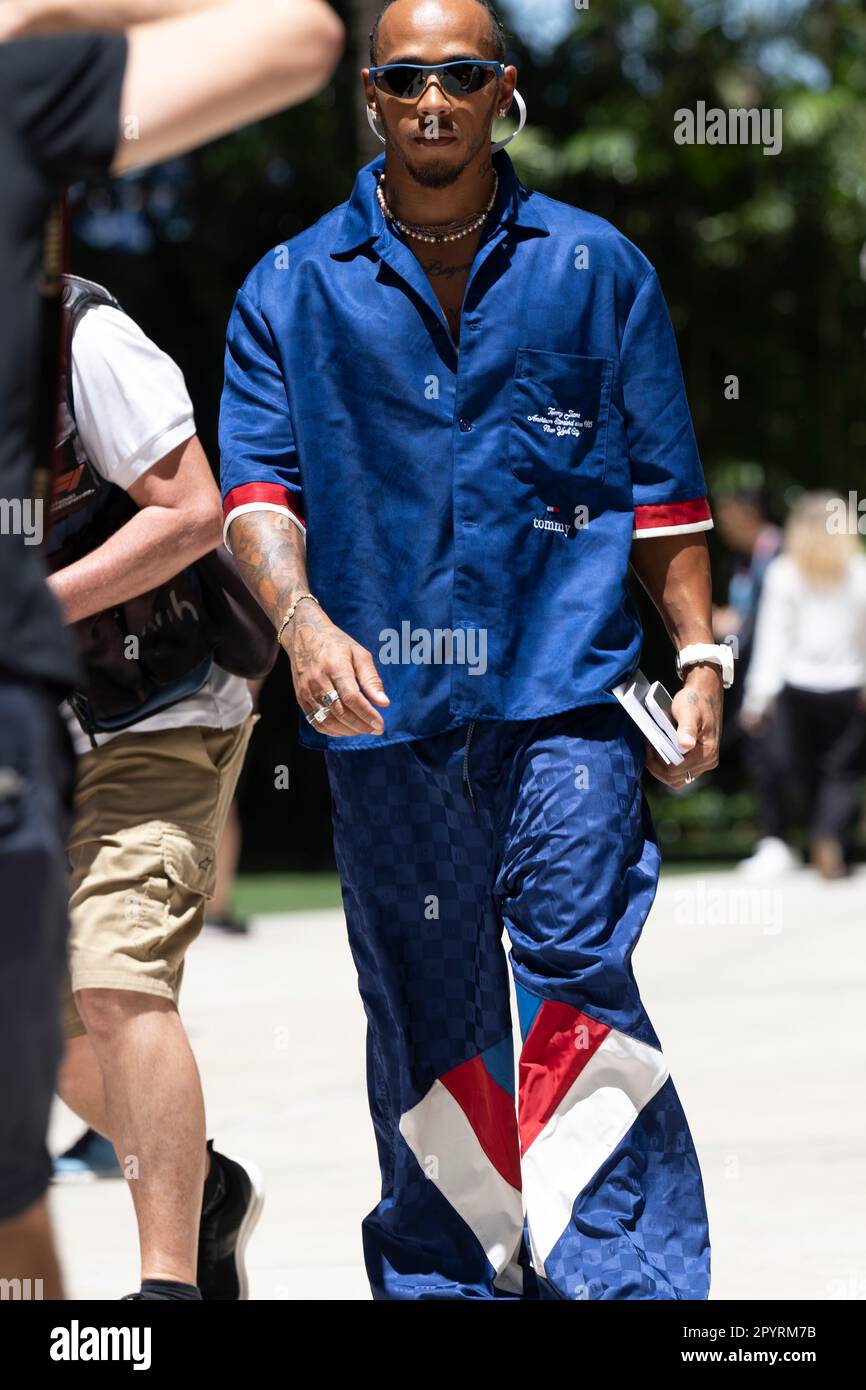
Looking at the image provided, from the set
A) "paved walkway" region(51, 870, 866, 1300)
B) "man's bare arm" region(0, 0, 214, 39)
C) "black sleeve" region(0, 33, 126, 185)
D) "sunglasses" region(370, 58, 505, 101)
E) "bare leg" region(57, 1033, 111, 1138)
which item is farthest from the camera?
"paved walkway" region(51, 870, 866, 1300)

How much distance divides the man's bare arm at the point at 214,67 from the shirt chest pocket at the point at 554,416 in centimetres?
155

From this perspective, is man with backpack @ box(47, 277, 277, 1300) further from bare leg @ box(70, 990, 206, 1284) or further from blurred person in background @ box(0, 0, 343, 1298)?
blurred person in background @ box(0, 0, 343, 1298)

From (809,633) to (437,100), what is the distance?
9207 mm

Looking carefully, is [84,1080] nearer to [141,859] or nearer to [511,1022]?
[141,859]

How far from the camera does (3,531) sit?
239 cm

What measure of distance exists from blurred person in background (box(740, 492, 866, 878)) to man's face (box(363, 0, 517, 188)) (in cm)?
871

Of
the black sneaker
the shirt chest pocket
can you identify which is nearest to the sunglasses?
the shirt chest pocket

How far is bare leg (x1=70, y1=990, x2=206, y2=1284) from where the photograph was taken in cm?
403

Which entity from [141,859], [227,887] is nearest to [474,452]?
[141,859]

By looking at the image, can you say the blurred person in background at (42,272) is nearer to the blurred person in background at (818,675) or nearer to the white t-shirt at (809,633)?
the blurred person in background at (818,675)

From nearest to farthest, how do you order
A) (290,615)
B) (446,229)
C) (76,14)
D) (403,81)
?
(76,14) < (290,615) < (403,81) < (446,229)

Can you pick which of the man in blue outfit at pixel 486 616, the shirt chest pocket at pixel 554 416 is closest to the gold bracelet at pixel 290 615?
the man in blue outfit at pixel 486 616

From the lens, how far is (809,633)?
12.9m
